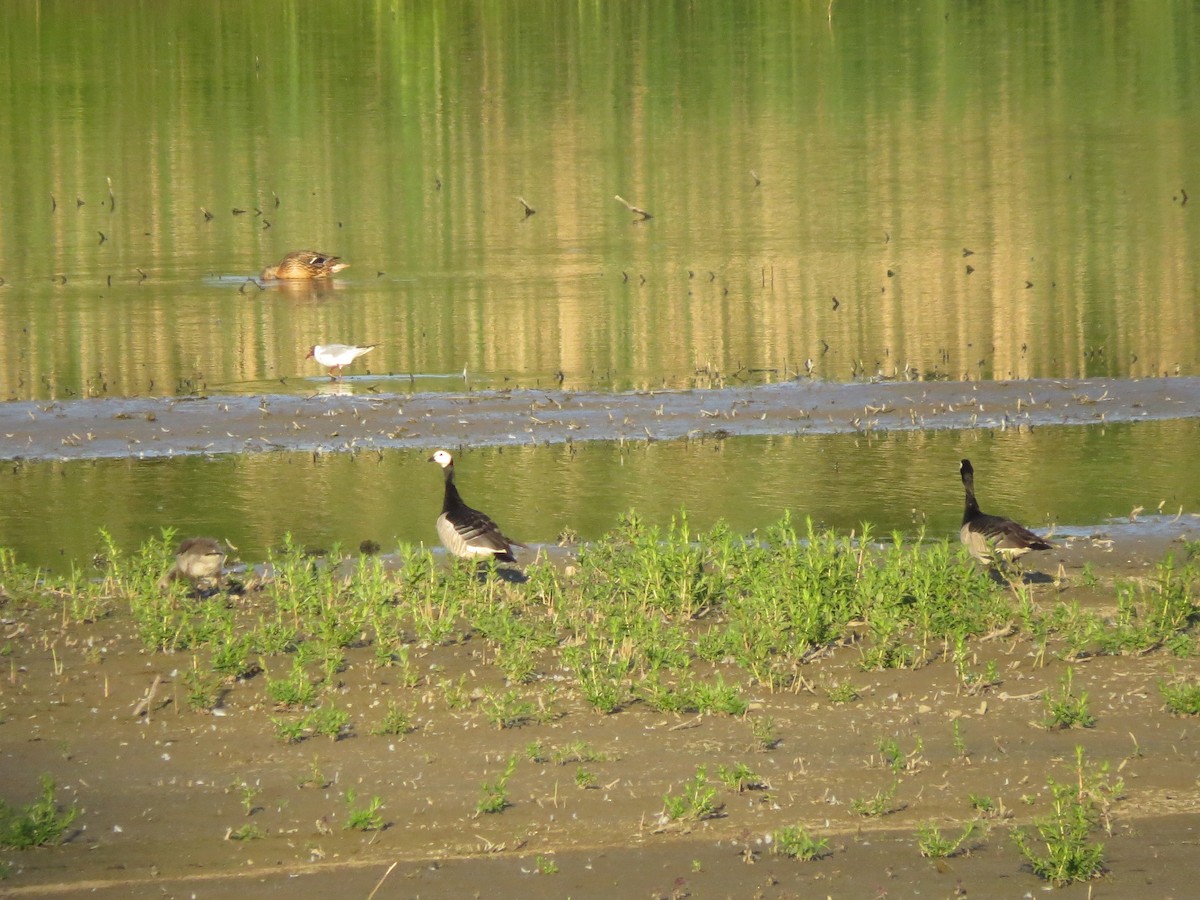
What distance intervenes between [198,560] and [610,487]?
14.0 feet

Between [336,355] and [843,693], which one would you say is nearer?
[843,693]

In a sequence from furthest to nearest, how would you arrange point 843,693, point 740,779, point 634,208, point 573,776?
point 634,208
point 843,693
point 573,776
point 740,779

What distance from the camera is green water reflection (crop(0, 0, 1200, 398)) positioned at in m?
20.3

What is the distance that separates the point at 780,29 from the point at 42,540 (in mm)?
44383

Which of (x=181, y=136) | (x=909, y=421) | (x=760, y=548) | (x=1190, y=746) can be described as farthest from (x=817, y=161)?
(x=1190, y=746)

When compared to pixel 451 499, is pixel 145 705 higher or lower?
lower

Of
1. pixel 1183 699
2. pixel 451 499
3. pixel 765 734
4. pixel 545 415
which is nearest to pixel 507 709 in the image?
pixel 765 734

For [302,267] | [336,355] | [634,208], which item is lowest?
[336,355]

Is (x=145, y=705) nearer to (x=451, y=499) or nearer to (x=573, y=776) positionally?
(x=573, y=776)

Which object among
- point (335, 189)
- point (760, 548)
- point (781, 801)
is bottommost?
point (781, 801)

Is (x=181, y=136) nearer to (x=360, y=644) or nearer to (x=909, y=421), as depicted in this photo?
(x=909, y=421)

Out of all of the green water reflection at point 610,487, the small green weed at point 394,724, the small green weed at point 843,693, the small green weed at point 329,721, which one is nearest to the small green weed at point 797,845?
the small green weed at point 843,693

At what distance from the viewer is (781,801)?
803 cm

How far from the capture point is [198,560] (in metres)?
10.9
